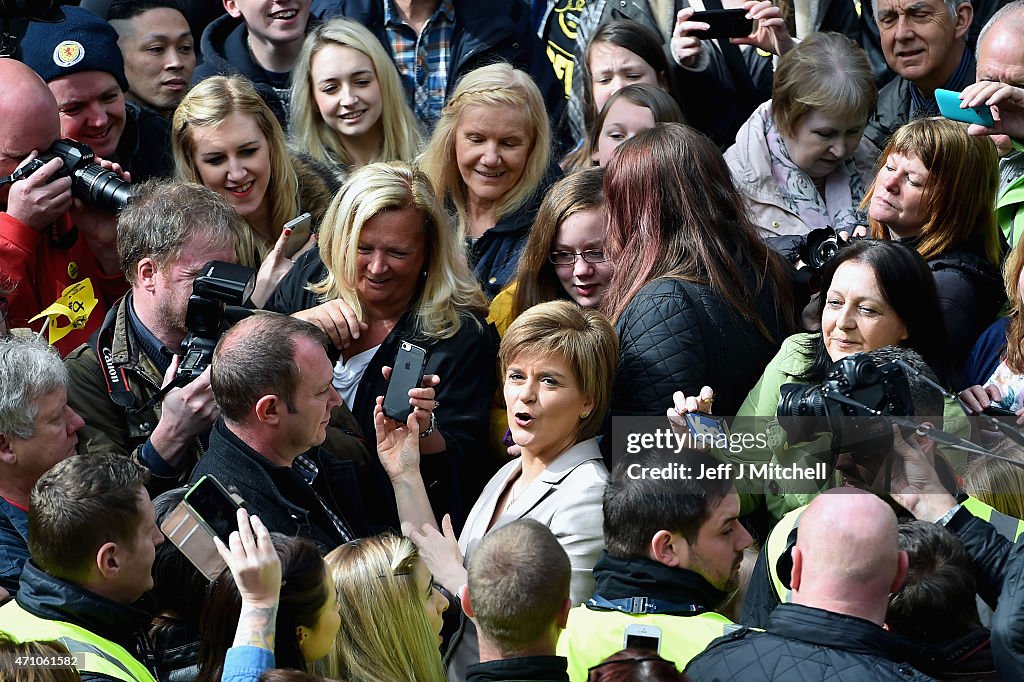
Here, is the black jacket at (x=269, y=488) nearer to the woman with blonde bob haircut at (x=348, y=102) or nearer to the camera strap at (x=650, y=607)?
the camera strap at (x=650, y=607)

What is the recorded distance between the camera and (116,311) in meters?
4.31

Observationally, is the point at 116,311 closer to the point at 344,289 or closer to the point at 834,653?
the point at 344,289

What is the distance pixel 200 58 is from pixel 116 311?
2.84m

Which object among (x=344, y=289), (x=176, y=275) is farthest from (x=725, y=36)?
(x=176, y=275)

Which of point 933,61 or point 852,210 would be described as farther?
point 933,61

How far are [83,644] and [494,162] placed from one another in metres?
2.68

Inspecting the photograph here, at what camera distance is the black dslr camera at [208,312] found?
157 inches

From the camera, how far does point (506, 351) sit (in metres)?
4.00

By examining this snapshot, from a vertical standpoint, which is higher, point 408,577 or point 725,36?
point 725,36

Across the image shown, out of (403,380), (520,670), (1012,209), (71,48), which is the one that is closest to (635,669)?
(520,670)

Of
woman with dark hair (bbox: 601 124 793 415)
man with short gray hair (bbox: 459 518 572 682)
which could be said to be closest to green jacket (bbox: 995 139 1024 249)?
woman with dark hair (bbox: 601 124 793 415)

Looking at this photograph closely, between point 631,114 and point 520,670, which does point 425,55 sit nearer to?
point 631,114

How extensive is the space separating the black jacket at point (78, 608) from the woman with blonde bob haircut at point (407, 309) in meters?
1.37

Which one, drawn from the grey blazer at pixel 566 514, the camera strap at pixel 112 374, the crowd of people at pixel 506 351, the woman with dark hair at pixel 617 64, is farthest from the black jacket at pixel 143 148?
the grey blazer at pixel 566 514
